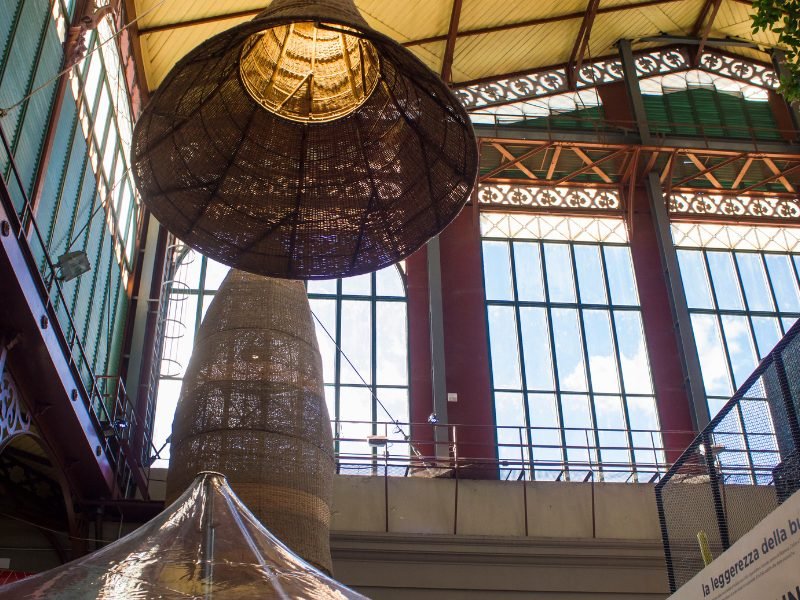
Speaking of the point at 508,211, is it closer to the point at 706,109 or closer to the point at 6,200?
the point at 706,109

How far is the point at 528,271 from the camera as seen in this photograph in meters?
18.1

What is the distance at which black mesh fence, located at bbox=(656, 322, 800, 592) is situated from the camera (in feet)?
19.4

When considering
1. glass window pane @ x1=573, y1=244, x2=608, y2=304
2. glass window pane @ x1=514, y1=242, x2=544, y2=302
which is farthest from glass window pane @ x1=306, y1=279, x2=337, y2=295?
glass window pane @ x1=573, y1=244, x2=608, y2=304

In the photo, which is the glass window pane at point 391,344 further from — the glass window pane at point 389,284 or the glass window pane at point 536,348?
the glass window pane at point 536,348

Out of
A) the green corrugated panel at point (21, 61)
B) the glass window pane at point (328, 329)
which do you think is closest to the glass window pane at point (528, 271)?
the glass window pane at point (328, 329)

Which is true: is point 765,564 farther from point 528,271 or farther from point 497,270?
point 528,271

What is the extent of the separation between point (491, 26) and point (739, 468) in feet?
44.6

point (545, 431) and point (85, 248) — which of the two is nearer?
point (85, 248)

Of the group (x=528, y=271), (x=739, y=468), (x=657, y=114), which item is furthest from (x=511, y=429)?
(x=739, y=468)

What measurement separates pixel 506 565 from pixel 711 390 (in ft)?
22.3

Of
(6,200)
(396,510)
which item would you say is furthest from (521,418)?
(6,200)

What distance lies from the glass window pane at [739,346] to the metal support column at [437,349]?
218 inches

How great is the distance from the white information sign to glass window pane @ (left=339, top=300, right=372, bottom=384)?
36.3 ft

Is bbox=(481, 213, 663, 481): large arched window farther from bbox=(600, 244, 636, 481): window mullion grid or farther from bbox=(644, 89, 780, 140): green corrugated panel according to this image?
bbox=(644, 89, 780, 140): green corrugated panel
